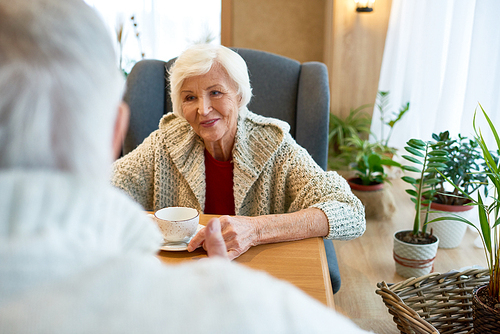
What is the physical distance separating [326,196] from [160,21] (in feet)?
12.6

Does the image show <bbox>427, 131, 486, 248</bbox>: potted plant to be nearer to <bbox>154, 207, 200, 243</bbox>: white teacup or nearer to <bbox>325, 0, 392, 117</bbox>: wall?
<bbox>154, 207, 200, 243</bbox>: white teacup

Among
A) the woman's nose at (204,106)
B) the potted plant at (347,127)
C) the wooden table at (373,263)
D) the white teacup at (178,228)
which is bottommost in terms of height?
the wooden table at (373,263)

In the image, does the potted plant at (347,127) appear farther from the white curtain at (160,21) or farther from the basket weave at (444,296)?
the basket weave at (444,296)

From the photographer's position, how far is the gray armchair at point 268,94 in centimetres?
180

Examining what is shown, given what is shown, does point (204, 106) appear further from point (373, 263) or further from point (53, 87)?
point (373, 263)

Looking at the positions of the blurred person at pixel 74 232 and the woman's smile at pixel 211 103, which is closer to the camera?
A: the blurred person at pixel 74 232

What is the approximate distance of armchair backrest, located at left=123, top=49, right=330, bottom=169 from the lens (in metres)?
1.82

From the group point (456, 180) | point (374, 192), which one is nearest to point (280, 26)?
point (374, 192)

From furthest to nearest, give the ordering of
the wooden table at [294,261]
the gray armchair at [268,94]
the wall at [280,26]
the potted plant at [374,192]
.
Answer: the wall at [280,26]
the potted plant at [374,192]
the gray armchair at [268,94]
the wooden table at [294,261]

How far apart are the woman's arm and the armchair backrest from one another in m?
0.76

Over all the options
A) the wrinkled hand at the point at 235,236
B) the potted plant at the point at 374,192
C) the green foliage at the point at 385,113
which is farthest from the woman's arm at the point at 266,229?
the green foliage at the point at 385,113

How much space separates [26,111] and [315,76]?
5.29ft

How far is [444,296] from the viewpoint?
4.07 feet

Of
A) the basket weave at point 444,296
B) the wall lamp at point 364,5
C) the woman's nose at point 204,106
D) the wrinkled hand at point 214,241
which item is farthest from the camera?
the wall lamp at point 364,5
